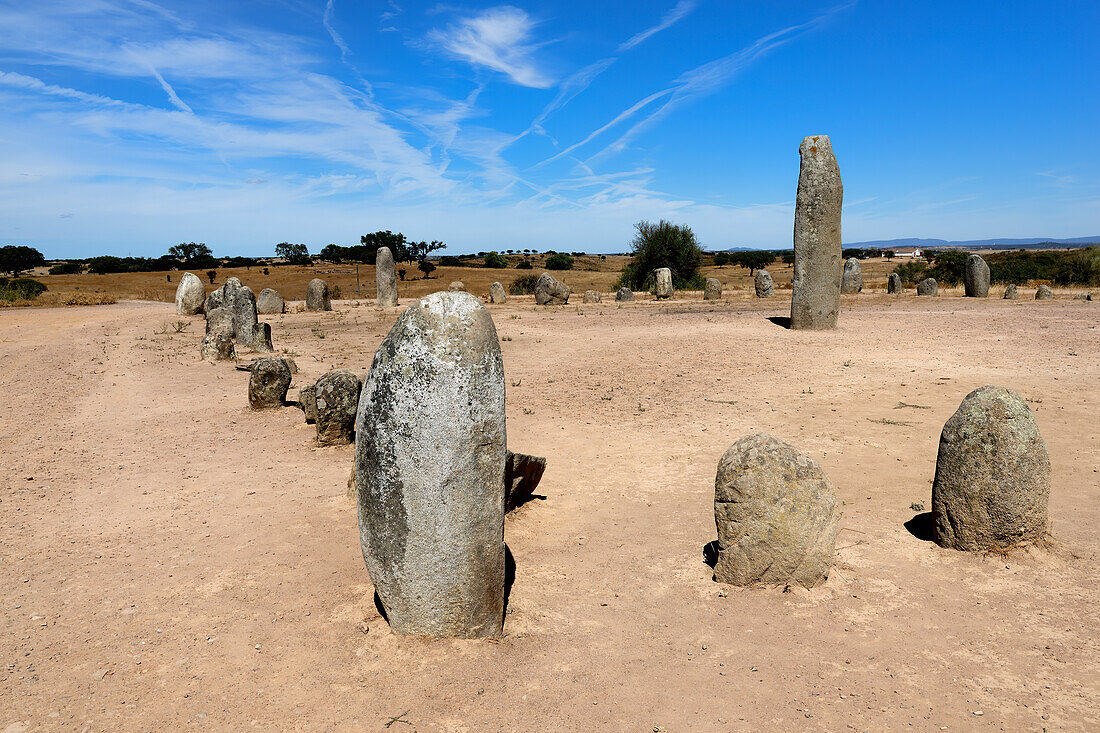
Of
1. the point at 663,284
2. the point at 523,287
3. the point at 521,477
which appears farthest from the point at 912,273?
the point at 521,477

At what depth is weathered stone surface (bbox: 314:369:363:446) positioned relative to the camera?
8.78 metres

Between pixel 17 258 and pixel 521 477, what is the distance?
69.7 m

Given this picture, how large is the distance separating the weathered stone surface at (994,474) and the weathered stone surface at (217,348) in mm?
15222

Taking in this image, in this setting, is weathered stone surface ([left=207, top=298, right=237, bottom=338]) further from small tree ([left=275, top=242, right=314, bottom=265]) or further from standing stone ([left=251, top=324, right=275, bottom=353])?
small tree ([left=275, top=242, right=314, bottom=265])

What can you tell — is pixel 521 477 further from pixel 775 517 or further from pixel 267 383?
pixel 267 383

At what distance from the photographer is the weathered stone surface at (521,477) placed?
6.24 m

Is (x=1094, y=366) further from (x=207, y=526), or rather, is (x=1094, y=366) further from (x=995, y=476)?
(x=207, y=526)

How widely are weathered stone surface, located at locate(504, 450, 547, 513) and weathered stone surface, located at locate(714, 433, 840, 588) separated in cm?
201

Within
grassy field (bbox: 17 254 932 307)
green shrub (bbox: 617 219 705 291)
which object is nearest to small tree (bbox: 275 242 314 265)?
grassy field (bbox: 17 254 932 307)

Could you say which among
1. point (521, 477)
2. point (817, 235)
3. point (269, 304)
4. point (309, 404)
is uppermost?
point (817, 235)

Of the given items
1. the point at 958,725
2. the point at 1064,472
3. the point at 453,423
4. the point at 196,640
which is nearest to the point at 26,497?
the point at 196,640

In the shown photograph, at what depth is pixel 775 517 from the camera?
5.03 m

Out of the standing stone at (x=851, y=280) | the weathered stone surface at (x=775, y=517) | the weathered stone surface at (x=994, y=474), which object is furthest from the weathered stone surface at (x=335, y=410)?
the standing stone at (x=851, y=280)

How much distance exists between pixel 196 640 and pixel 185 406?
7902mm
